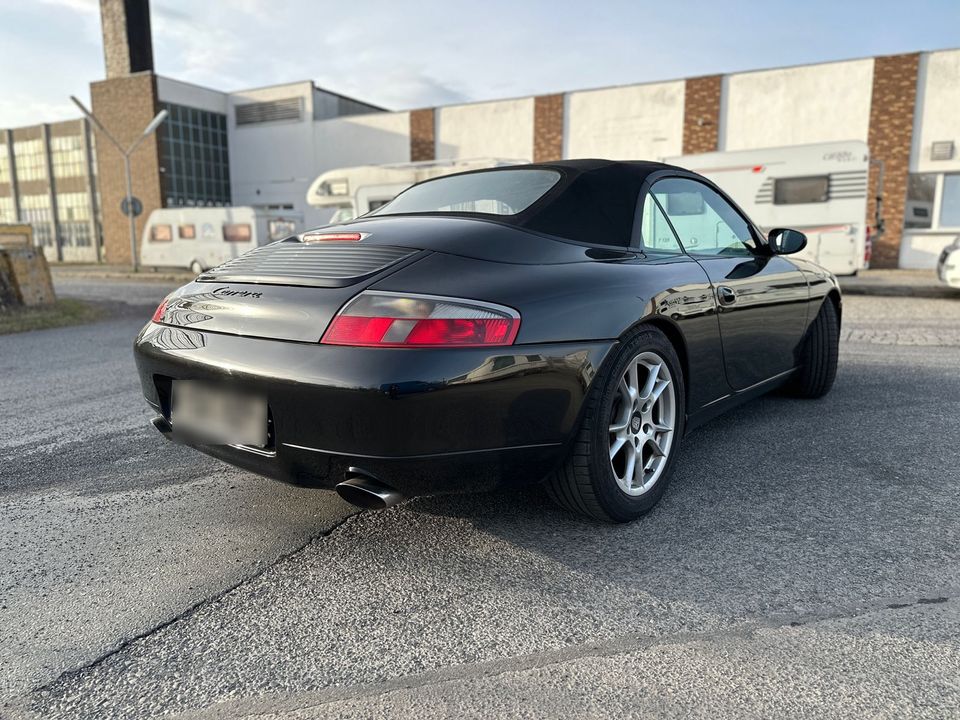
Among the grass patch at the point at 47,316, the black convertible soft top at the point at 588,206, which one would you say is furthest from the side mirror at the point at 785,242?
the grass patch at the point at 47,316

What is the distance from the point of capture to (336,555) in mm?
2545

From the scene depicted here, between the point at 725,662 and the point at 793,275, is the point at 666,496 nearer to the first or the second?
the point at 725,662

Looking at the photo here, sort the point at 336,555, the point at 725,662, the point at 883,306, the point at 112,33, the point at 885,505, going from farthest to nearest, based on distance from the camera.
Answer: the point at 112,33, the point at 883,306, the point at 885,505, the point at 336,555, the point at 725,662

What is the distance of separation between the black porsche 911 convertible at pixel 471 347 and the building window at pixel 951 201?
21.4 metres

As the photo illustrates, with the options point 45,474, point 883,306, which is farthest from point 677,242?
point 883,306

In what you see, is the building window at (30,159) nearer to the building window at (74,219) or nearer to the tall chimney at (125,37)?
the building window at (74,219)

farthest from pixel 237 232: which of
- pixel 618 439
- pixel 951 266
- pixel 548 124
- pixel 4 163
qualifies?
pixel 4 163

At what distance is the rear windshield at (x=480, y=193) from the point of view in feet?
9.95

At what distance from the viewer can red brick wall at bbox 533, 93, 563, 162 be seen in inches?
987

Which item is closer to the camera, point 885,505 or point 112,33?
point 885,505

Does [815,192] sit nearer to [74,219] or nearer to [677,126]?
[677,126]

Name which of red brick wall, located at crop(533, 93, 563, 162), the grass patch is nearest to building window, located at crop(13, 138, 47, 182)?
red brick wall, located at crop(533, 93, 563, 162)

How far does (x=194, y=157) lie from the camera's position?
32094 millimetres

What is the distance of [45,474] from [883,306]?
11570mm
